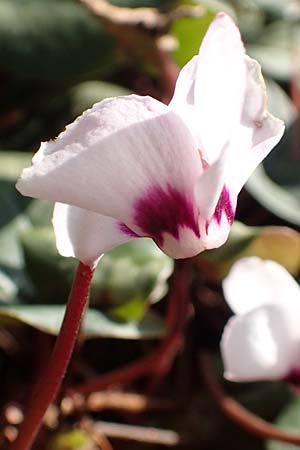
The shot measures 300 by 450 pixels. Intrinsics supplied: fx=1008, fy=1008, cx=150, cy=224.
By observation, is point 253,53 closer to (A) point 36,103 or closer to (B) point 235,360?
(A) point 36,103

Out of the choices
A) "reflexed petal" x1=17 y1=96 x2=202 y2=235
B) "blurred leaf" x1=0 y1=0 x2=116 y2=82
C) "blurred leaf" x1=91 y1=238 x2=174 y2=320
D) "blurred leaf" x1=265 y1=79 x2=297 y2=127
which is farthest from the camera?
"blurred leaf" x1=265 y1=79 x2=297 y2=127

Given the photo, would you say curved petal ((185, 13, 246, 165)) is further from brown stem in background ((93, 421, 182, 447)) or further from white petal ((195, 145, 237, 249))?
brown stem in background ((93, 421, 182, 447))

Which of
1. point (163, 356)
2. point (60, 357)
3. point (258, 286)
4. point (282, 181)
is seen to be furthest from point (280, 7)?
point (60, 357)

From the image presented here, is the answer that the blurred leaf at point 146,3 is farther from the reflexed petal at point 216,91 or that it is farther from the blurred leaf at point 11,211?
the reflexed petal at point 216,91

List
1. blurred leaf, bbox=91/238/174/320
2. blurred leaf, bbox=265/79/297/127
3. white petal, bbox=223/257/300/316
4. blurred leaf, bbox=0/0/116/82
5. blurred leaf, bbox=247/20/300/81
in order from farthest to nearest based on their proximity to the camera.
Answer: blurred leaf, bbox=247/20/300/81, blurred leaf, bbox=265/79/297/127, blurred leaf, bbox=0/0/116/82, blurred leaf, bbox=91/238/174/320, white petal, bbox=223/257/300/316

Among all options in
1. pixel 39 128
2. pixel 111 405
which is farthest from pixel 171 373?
pixel 39 128

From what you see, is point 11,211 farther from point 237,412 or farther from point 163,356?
point 237,412

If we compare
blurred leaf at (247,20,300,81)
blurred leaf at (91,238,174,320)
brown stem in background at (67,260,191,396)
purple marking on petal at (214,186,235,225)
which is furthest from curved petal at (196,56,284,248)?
blurred leaf at (247,20,300,81)
